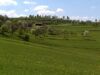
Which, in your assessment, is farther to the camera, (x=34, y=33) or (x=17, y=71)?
(x=34, y=33)

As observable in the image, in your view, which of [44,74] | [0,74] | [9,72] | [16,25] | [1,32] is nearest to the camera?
[0,74]

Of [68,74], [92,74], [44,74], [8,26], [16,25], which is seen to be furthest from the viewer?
[16,25]

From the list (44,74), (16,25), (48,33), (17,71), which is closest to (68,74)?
(44,74)

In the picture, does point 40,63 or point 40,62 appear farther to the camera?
point 40,62

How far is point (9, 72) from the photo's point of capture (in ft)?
70.1

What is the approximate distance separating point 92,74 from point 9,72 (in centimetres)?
922

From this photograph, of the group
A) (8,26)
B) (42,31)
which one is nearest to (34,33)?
(42,31)

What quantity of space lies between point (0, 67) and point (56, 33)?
136 metres

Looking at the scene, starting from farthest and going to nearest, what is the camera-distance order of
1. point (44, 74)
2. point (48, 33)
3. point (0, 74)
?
point (48, 33), point (44, 74), point (0, 74)

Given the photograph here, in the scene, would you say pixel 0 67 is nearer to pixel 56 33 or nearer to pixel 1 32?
pixel 1 32

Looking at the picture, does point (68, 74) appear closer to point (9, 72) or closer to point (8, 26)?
point (9, 72)

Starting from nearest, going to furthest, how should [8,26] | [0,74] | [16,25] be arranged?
1. [0,74]
2. [8,26]
3. [16,25]

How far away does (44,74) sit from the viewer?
22781mm

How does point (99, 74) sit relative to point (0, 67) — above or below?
below
